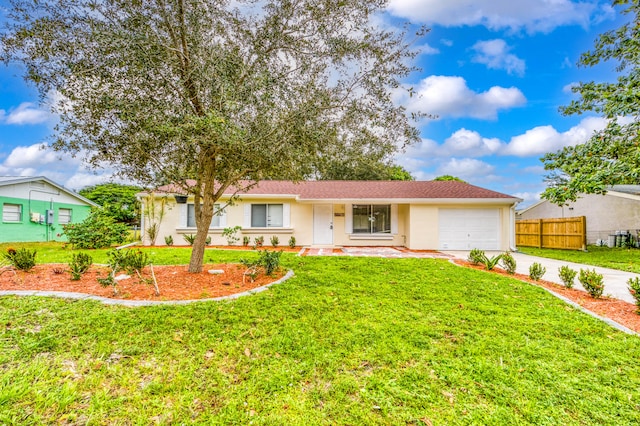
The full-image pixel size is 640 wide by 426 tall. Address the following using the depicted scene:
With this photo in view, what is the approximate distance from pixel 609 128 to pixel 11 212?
2774cm

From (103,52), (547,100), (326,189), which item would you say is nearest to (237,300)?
(103,52)

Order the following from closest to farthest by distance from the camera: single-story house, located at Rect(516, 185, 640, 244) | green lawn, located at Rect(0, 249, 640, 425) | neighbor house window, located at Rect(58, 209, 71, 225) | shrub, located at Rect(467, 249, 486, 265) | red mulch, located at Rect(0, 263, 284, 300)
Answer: green lawn, located at Rect(0, 249, 640, 425) → red mulch, located at Rect(0, 263, 284, 300) → shrub, located at Rect(467, 249, 486, 265) → single-story house, located at Rect(516, 185, 640, 244) → neighbor house window, located at Rect(58, 209, 71, 225)

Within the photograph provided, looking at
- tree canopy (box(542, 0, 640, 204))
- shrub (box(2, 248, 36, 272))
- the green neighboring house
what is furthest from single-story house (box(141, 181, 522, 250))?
the green neighboring house

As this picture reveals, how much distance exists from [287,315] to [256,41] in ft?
17.4

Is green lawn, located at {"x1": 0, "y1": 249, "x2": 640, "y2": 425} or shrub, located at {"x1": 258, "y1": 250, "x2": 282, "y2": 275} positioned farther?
shrub, located at {"x1": 258, "y1": 250, "x2": 282, "y2": 275}

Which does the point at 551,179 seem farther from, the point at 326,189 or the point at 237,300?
the point at 237,300

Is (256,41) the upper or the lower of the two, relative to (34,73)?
upper

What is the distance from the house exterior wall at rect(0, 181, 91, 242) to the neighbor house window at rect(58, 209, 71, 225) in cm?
17

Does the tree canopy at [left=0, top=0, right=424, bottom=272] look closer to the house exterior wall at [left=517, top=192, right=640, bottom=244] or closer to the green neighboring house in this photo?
the green neighboring house

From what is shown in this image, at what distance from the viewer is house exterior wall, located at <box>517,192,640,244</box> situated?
54.1ft

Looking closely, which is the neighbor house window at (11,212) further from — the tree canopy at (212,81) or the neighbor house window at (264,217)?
the tree canopy at (212,81)

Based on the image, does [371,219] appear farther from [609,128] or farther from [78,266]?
[78,266]

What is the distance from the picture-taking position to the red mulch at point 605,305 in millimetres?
4691

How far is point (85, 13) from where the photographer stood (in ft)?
16.1
